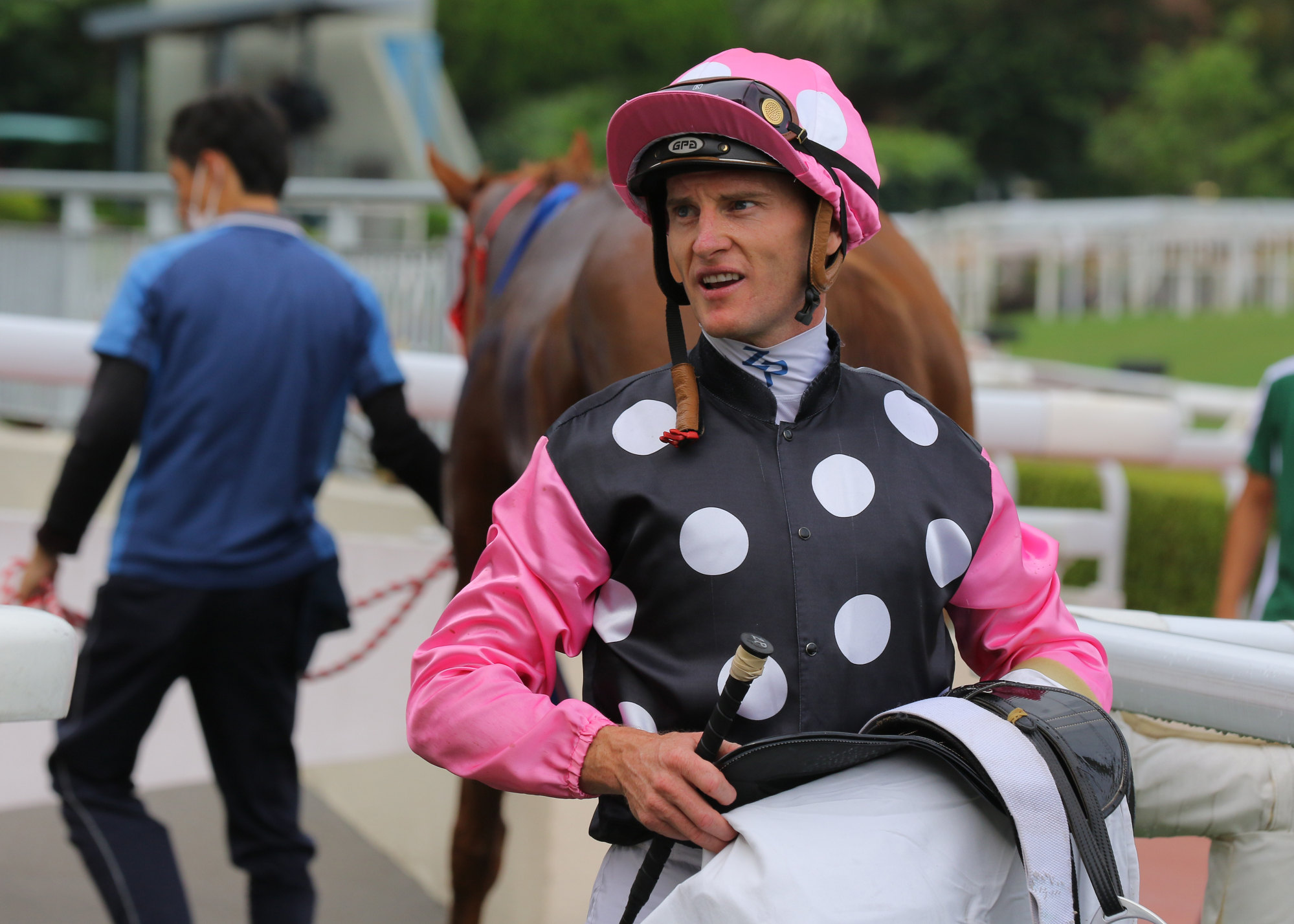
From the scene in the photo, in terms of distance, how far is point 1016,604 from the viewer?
1545 millimetres

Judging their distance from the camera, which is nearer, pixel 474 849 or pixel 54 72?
pixel 474 849

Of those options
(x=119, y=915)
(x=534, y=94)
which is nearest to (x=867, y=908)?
(x=119, y=915)


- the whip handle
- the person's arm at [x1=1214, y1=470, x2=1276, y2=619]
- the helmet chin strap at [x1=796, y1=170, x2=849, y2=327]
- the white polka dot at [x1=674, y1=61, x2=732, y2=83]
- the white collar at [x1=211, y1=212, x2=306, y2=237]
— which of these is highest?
the white polka dot at [x1=674, y1=61, x2=732, y2=83]

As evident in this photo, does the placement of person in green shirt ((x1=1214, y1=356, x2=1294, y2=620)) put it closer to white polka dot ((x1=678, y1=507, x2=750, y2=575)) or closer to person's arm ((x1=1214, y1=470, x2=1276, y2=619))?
person's arm ((x1=1214, y1=470, x2=1276, y2=619))

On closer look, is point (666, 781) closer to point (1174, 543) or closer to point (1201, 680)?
point (1201, 680)

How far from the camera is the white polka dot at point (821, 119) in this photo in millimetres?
1454

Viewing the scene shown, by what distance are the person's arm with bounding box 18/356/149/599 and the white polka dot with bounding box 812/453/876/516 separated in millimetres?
1585

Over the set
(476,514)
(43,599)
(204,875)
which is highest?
(476,514)

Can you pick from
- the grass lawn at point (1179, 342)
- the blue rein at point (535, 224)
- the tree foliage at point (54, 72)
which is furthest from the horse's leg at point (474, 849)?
the tree foliage at point (54, 72)

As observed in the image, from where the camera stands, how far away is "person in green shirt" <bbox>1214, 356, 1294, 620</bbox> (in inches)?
104

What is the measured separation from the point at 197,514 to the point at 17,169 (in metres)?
27.0

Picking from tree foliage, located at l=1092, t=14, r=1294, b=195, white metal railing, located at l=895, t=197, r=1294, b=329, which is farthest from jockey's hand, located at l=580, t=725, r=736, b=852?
tree foliage, located at l=1092, t=14, r=1294, b=195

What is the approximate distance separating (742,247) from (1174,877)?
2171 millimetres

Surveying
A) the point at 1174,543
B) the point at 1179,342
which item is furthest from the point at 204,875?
the point at 1179,342
